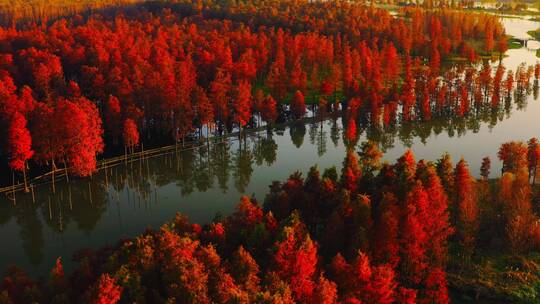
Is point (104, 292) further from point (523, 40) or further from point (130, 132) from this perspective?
point (523, 40)

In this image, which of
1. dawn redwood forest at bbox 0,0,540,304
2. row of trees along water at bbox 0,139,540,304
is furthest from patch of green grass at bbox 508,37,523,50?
row of trees along water at bbox 0,139,540,304

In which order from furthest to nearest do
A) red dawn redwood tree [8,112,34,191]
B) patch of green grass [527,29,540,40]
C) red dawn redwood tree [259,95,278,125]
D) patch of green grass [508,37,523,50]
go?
patch of green grass [527,29,540,40] → patch of green grass [508,37,523,50] → red dawn redwood tree [259,95,278,125] → red dawn redwood tree [8,112,34,191]

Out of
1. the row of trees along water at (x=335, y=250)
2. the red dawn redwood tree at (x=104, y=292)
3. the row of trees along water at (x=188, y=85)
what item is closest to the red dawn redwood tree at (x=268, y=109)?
the row of trees along water at (x=188, y=85)

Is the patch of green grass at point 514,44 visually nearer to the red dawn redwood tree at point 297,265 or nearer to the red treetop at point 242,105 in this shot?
the red treetop at point 242,105

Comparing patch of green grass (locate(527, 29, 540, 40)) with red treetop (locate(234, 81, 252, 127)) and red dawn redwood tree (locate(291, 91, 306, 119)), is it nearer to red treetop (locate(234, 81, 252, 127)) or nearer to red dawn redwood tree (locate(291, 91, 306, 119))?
red dawn redwood tree (locate(291, 91, 306, 119))

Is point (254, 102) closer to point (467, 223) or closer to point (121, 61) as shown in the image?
point (121, 61)

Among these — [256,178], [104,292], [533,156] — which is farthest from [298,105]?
[104,292]

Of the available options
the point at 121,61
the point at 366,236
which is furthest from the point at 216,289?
the point at 121,61
